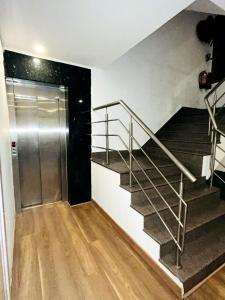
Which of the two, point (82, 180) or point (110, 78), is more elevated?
point (110, 78)

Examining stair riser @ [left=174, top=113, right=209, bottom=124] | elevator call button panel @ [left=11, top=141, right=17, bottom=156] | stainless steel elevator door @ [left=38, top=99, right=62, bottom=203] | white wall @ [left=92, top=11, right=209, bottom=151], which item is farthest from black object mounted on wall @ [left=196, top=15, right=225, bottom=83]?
elevator call button panel @ [left=11, top=141, right=17, bottom=156]

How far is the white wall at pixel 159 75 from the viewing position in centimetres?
289

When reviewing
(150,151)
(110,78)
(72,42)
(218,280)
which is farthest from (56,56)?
(218,280)

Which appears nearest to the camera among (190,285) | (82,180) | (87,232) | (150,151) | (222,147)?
(190,285)

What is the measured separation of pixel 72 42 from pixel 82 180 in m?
1.95

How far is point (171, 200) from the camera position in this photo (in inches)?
79.0

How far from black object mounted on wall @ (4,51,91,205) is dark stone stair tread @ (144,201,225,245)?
1.42 metres

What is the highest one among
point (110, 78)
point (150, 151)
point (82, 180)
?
point (110, 78)

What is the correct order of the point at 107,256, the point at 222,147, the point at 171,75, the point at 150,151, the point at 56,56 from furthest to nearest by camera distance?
1. the point at 171,75
2. the point at 150,151
3. the point at 222,147
4. the point at 56,56
5. the point at 107,256

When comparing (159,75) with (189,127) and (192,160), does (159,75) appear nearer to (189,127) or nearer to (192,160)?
(189,127)

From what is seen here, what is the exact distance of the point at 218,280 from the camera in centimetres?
151

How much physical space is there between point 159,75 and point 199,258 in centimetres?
309

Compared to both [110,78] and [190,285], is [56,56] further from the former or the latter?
[190,285]

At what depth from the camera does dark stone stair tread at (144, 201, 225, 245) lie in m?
1.62
